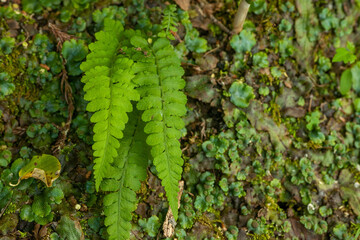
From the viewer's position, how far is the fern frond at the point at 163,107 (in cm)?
250

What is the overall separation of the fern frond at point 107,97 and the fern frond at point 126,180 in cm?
10

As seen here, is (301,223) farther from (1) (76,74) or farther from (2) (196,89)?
→ (1) (76,74)

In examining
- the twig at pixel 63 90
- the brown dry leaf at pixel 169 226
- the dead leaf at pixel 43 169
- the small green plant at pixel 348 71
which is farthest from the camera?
the small green plant at pixel 348 71

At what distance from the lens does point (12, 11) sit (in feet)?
11.0

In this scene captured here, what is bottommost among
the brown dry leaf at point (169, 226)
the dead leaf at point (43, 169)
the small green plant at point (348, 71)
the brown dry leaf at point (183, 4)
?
the brown dry leaf at point (169, 226)

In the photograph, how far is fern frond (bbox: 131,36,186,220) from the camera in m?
2.50

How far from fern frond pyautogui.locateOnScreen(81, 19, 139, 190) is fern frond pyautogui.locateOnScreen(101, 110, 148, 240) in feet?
0.33

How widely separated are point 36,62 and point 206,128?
75.4 inches

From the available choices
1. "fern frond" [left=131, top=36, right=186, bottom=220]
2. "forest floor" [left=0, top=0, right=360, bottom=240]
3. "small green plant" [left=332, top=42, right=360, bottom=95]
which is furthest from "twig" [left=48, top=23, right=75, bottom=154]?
"small green plant" [left=332, top=42, right=360, bottom=95]

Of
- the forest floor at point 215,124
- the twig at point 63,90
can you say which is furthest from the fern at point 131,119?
the twig at point 63,90

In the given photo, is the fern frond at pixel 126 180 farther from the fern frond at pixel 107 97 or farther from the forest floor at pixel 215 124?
the forest floor at pixel 215 124

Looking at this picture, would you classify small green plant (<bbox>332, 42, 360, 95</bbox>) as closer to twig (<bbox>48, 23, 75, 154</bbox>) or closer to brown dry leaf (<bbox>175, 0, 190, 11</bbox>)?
brown dry leaf (<bbox>175, 0, 190, 11</bbox>)

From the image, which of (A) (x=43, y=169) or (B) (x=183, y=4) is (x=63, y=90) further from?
(B) (x=183, y=4)

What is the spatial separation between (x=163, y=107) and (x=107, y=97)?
1.53 ft
